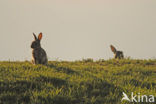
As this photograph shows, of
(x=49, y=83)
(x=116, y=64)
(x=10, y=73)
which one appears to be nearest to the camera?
(x=49, y=83)

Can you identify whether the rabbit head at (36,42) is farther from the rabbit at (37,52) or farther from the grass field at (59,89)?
the grass field at (59,89)

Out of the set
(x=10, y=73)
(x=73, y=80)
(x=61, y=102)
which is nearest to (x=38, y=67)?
(x=10, y=73)

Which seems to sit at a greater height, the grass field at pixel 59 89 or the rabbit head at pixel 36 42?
the rabbit head at pixel 36 42

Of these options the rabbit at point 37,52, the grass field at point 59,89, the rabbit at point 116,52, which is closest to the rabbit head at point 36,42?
the rabbit at point 37,52

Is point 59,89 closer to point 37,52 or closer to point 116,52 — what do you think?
point 37,52

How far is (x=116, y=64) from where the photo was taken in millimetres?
14016

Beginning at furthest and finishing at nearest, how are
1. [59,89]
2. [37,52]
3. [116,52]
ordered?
[116,52] < [37,52] < [59,89]

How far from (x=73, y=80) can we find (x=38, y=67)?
8.10ft

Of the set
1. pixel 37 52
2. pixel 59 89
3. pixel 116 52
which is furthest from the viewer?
pixel 116 52

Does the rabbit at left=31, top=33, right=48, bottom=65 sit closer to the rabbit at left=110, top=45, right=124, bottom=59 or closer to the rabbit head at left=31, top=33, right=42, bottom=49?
the rabbit head at left=31, top=33, right=42, bottom=49

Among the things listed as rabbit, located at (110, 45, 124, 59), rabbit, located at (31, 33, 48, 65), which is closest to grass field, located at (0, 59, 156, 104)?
rabbit, located at (31, 33, 48, 65)

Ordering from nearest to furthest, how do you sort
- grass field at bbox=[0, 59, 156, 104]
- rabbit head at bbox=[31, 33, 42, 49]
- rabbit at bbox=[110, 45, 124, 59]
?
grass field at bbox=[0, 59, 156, 104], rabbit head at bbox=[31, 33, 42, 49], rabbit at bbox=[110, 45, 124, 59]

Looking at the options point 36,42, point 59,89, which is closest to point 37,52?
point 36,42

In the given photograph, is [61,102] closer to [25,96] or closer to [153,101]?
[25,96]
